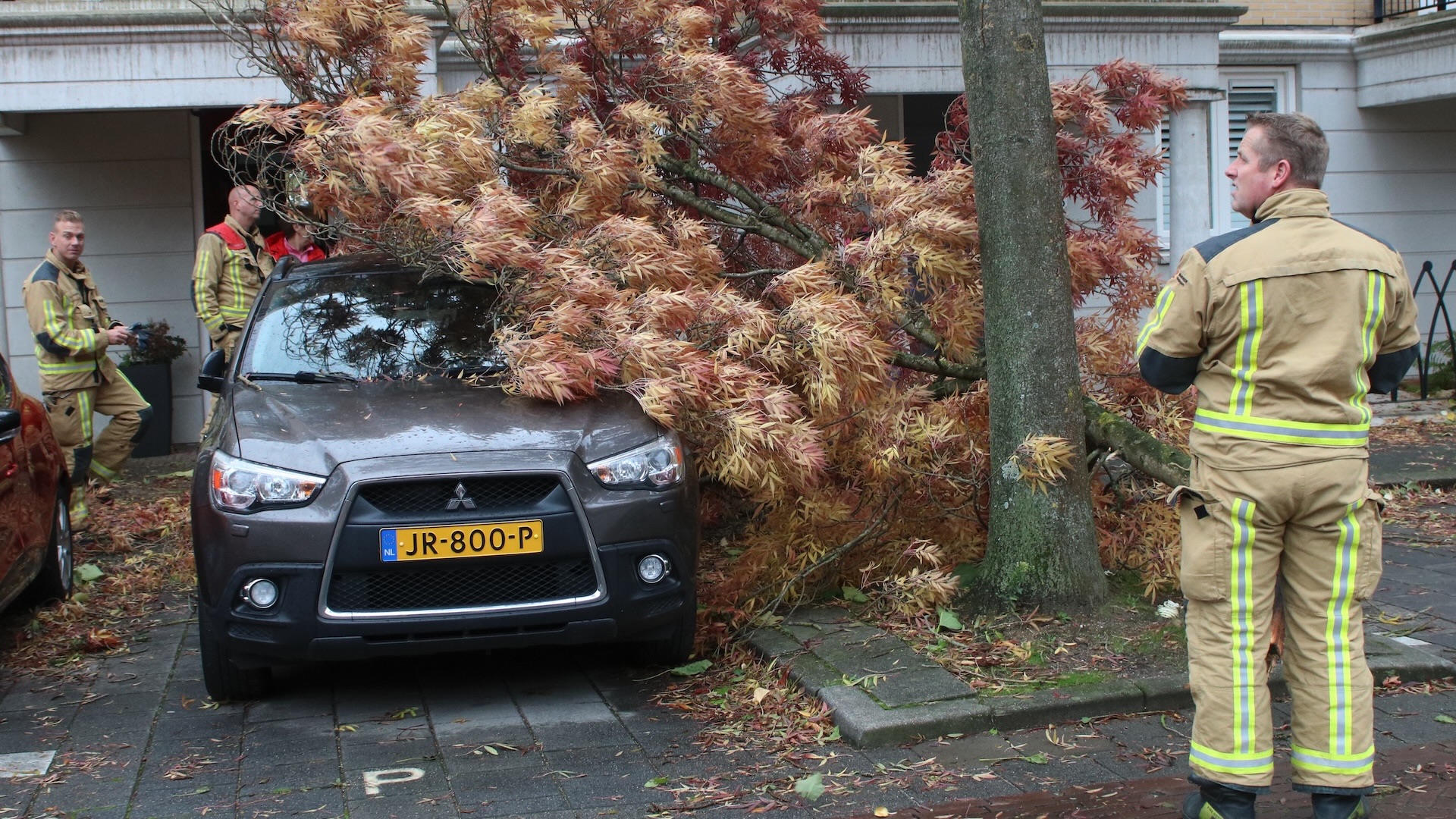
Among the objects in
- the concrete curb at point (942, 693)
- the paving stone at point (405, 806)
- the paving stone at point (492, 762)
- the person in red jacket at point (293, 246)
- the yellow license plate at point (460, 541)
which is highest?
the person in red jacket at point (293, 246)

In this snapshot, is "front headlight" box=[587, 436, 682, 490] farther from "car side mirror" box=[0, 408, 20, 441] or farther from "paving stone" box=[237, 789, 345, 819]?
"car side mirror" box=[0, 408, 20, 441]

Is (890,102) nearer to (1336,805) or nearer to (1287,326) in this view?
(1287,326)

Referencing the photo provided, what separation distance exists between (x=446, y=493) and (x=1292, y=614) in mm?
2699

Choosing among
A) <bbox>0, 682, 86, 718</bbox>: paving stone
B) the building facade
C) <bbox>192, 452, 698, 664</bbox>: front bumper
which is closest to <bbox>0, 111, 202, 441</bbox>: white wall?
the building facade

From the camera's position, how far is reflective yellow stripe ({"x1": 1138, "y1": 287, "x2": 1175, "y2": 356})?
362 centimetres

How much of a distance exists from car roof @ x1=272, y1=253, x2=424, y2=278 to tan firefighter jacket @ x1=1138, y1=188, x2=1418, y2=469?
3.66 metres

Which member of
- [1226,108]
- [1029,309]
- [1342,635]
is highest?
[1226,108]

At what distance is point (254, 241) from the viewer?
8461 mm

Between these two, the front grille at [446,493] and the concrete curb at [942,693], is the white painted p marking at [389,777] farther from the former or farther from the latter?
the concrete curb at [942,693]

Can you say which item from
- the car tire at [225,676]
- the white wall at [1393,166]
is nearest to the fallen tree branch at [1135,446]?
the car tire at [225,676]

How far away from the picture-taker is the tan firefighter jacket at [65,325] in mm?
7766

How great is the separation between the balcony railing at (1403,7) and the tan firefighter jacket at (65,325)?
11990mm

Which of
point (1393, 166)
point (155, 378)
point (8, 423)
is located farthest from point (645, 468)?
point (1393, 166)

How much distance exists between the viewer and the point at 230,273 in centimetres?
830
